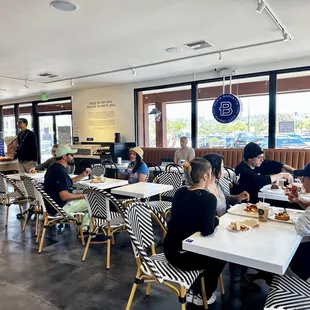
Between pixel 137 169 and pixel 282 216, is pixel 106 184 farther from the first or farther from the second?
pixel 282 216

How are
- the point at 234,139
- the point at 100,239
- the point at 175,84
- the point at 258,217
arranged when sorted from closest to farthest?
the point at 258,217 < the point at 100,239 < the point at 234,139 < the point at 175,84

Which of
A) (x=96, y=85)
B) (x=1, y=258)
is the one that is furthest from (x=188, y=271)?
(x=96, y=85)

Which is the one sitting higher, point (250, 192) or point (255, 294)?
point (250, 192)

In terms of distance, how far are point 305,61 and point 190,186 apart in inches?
210

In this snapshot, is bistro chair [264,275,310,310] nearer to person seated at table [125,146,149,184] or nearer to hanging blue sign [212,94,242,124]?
person seated at table [125,146,149,184]

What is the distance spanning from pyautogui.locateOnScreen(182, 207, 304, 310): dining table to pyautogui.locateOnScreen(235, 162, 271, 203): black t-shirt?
3.33 ft

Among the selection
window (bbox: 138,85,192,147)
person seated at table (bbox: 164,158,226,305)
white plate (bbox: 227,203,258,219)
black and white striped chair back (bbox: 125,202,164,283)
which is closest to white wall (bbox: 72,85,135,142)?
window (bbox: 138,85,192,147)

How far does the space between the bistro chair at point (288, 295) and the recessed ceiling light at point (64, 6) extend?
341 centimetres

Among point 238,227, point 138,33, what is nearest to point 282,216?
point 238,227

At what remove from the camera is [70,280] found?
9.43ft

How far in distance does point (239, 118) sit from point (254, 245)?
5.67m

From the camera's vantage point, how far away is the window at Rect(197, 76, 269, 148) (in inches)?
266

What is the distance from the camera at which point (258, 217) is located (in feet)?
7.54

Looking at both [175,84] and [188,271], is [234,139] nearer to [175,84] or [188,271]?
[175,84]
